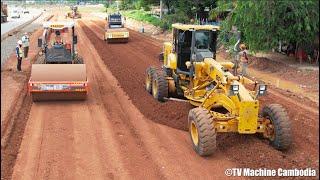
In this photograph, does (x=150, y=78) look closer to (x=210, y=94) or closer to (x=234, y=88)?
(x=210, y=94)

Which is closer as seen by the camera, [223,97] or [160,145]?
[223,97]

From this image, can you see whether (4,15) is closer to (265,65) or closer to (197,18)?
(197,18)

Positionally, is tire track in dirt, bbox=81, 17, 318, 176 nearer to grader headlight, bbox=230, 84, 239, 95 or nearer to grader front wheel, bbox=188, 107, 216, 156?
grader front wheel, bbox=188, 107, 216, 156

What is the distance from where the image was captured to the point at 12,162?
9.05m

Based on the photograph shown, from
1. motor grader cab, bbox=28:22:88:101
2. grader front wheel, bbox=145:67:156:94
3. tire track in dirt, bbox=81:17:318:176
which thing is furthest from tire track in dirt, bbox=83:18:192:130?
motor grader cab, bbox=28:22:88:101

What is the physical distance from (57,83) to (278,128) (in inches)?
293

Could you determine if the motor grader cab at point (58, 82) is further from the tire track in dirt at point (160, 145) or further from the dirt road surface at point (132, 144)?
the tire track in dirt at point (160, 145)

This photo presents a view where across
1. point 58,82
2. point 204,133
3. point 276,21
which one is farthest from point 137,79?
point 204,133

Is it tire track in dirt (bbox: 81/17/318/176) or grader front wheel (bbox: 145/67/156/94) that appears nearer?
tire track in dirt (bbox: 81/17/318/176)

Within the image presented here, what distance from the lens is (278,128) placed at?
30.6ft

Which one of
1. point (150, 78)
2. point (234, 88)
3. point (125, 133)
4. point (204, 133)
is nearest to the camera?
point (204, 133)

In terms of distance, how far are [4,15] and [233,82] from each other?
6348 cm

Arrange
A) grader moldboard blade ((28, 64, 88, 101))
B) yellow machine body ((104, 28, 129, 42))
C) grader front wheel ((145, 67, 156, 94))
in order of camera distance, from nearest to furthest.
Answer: grader moldboard blade ((28, 64, 88, 101))
grader front wheel ((145, 67, 156, 94))
yellow machine body ((104, 28, 129, 42))

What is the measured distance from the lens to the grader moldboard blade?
13.7 metres
